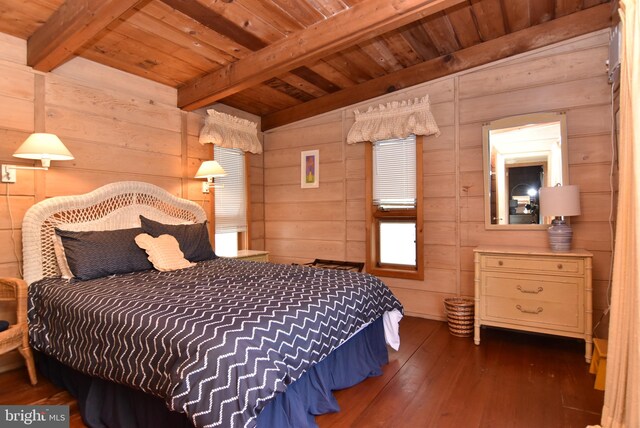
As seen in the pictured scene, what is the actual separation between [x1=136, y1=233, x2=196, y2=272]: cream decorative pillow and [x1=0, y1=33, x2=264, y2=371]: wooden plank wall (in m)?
0.74

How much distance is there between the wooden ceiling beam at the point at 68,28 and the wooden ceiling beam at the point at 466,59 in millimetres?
2380

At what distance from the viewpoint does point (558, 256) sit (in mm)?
2729

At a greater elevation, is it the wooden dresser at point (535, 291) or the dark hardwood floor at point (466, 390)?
the wooden dresser at point (535, 291)

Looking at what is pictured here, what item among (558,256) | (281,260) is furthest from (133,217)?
(558,256)

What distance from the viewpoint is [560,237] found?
9.52 feet

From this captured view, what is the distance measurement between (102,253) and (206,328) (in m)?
1.56

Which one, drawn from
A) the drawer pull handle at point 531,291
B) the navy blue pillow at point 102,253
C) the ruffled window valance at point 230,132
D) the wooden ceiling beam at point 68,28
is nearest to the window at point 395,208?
the drawer pull handle at point 531,291

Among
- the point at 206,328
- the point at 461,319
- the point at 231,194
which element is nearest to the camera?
the point at 206,328

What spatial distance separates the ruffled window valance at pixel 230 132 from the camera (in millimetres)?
3834

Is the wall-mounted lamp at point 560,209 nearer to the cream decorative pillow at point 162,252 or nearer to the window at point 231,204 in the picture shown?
the cream decorative pillow at point 162,252

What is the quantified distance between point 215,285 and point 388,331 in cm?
134

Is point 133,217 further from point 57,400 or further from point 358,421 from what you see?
point 358,421

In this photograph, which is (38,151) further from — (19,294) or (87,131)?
(19,294)

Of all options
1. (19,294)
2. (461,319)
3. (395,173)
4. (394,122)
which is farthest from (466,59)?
(19,294)
